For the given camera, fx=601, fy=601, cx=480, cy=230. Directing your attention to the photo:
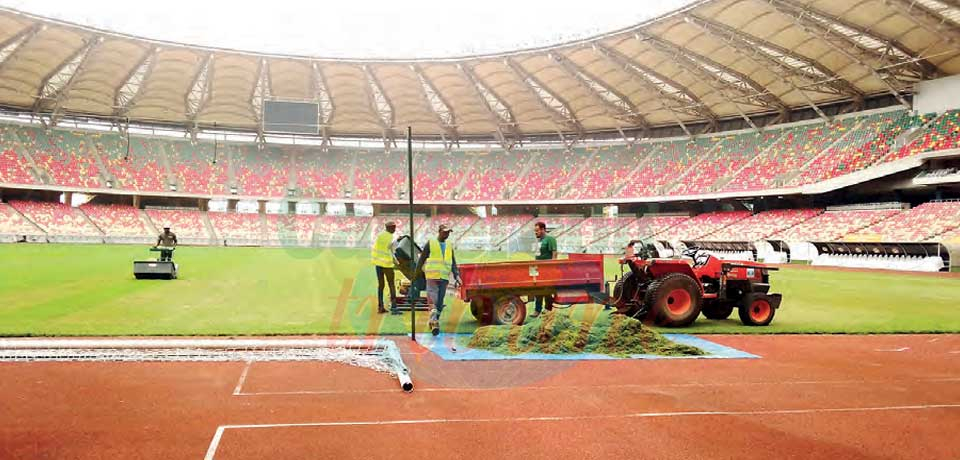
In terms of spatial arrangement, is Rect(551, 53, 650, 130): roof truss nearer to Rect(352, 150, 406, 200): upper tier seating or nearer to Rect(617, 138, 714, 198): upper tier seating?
Rect(617, 138, 714, 198): upper tier seating

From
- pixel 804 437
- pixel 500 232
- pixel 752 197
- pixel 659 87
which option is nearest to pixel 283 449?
pixel 804 437

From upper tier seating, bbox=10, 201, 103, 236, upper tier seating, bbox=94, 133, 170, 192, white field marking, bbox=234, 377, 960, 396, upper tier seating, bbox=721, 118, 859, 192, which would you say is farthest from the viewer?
upper tier seating, bbox=94, 133, 170, 192

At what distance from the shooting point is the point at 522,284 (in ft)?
34.6

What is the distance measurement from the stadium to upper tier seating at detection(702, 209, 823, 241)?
0.28 m

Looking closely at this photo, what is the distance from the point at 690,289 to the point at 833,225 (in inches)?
1342

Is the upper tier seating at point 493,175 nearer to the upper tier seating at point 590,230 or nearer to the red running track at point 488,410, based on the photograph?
the upper tier seating at point 590,230

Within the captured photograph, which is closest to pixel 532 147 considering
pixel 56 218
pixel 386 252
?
pixel 56 218

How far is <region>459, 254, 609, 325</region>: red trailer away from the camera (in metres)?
10.4

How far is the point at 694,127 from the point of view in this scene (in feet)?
180

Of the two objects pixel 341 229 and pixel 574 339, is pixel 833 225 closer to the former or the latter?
pixel 574 339

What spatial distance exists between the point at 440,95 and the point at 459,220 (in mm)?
17002

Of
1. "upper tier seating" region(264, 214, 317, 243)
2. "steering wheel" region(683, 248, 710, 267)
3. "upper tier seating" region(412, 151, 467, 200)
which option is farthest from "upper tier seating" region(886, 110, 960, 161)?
"upper tier seating" region(264, 214, 317, 243)

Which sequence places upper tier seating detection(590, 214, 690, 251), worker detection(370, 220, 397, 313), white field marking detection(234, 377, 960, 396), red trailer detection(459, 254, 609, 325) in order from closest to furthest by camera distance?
1. white field marking detection(234, 377, 960, 396)
2. red trailer detection(459, 254, 609, 325)
3. worker detection(370, 220, 397, 313)
4. upper tier seating detection(590, 214, 690, 251)

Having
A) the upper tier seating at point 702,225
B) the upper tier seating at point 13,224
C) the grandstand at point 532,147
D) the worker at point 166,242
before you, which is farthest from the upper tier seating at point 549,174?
the worker at point 166,242
